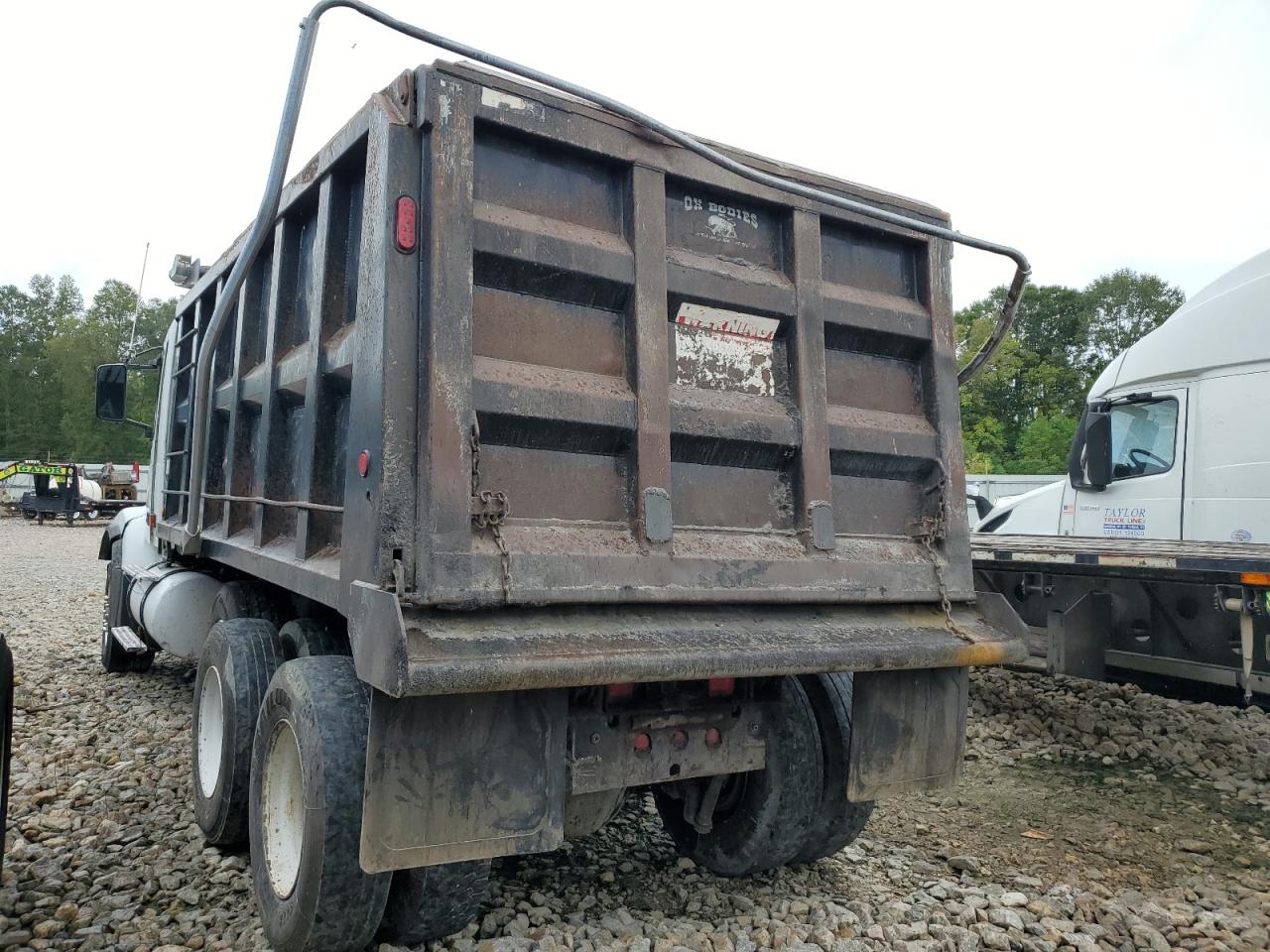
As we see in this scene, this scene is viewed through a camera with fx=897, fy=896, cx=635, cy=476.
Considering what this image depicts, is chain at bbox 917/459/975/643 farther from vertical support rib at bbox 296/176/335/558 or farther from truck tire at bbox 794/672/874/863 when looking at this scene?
vertical support rib at bbox 296/176/335/558

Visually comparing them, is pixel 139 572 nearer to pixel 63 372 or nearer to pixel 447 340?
pixel 447 340

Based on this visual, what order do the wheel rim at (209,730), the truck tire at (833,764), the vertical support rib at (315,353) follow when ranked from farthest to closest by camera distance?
the wheel rim at (209,730), the truck tire at (833,764), the vertical support rib at (315,353)

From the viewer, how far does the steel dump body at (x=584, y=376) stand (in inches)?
96.4

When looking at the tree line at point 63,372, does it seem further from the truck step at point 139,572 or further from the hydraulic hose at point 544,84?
the hydraulic hose at point 544,84

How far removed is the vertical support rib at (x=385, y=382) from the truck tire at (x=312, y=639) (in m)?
0.89

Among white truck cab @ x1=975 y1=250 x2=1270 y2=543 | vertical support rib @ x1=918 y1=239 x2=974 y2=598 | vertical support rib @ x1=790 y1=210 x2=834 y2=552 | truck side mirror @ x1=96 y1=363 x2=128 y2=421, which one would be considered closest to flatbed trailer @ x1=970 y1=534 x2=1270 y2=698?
white truck cab @ x1=975 y1=250 x2=1270 y2=543

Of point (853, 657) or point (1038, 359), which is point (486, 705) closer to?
point (853, 657)

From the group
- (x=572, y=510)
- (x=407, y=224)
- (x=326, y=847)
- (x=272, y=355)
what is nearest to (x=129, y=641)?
(x=272, y=355)

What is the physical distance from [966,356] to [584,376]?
3370cm

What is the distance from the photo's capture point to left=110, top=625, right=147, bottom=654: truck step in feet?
19.3

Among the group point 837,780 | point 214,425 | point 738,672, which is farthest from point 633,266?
point 214,425

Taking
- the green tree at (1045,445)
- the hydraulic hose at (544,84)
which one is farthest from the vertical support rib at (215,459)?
the green tree at (1045,445)

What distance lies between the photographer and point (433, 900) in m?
2.70

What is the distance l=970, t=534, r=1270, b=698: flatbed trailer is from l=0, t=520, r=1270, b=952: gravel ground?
67cm
